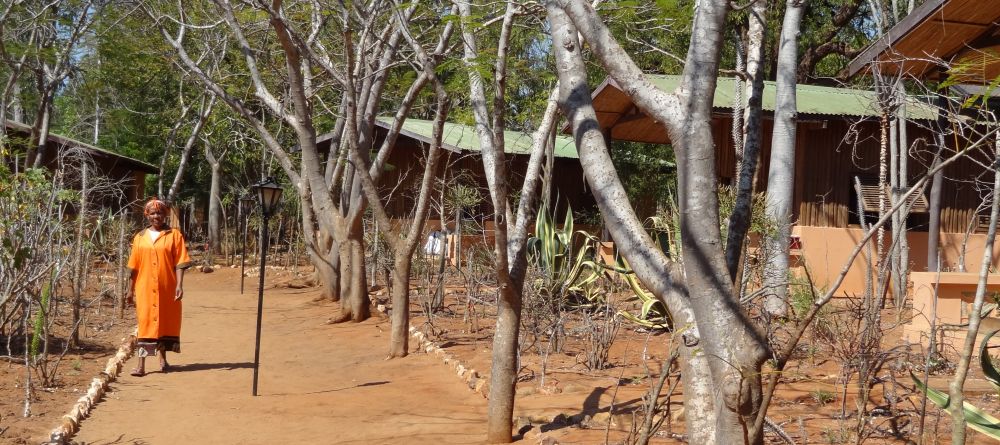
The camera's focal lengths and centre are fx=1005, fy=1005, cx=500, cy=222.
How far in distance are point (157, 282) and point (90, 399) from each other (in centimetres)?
162

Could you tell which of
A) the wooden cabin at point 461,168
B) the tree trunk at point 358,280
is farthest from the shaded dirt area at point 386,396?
the wooden cabin at point 461,168

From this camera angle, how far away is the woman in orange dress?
29.6 feet

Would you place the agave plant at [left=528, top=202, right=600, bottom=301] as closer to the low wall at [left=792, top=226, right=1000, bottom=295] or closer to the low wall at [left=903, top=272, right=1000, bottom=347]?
the low wall at [left=792, top=226, right=1000, bottom=295]

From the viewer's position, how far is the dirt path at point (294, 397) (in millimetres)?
6949

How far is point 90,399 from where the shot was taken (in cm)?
761

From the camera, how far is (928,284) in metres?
9.71

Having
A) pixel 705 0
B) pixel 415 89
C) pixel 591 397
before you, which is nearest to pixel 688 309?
pixel 705 0

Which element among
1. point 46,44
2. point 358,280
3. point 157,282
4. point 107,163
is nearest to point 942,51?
point 358,280

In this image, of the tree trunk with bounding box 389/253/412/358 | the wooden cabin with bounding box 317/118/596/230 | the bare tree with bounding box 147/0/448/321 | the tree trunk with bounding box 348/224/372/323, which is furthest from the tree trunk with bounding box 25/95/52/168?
the tree trunk with bounding box 389/253/412/358

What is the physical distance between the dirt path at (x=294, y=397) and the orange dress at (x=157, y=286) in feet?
1.24

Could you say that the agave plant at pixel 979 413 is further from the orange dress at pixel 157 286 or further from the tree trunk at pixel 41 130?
the tree trunk at pixel 41 130

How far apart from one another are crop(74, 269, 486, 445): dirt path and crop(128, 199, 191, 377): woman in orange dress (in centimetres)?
35

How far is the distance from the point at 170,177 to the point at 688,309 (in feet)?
109

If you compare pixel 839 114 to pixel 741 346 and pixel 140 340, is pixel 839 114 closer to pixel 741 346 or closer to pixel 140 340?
pixel 140 340
